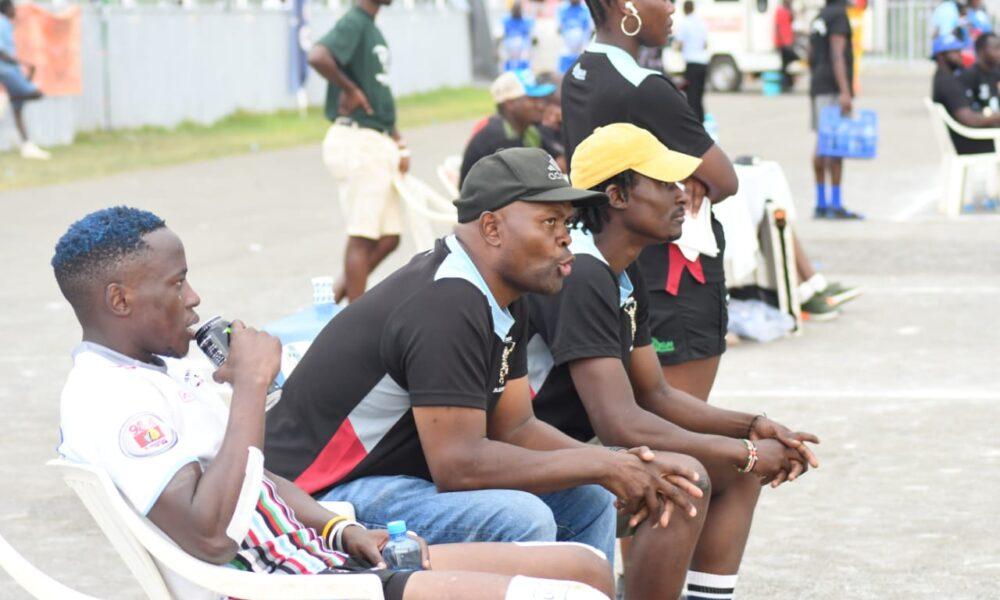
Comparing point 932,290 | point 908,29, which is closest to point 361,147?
point 932,290

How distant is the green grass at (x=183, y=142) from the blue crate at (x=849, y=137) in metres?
7.73

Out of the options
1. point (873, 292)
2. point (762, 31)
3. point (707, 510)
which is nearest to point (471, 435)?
point (707, 510)

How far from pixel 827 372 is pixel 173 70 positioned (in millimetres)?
17686

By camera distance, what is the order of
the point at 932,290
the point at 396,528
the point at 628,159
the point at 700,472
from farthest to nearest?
the point at 932,290 < the point at 628,159 < the point at 700,472 < the point at 396,528

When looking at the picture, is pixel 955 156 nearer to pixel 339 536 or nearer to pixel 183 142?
pixel 183 142

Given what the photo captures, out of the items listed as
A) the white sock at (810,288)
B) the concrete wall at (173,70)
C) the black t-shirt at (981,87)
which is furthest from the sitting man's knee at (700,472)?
the concrete wall at (173,70)

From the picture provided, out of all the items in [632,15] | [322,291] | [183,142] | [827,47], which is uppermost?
[632,15]

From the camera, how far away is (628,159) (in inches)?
180

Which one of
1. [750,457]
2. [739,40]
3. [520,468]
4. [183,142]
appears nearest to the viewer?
[520,468]

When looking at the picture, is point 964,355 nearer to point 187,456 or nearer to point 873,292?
point 873,292

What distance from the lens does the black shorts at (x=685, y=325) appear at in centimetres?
540

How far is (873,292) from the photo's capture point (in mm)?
10430

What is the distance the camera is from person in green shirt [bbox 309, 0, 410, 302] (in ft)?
30.6

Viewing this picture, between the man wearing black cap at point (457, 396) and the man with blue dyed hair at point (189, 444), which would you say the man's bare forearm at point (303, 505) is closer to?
the man with blue dyed hair at point (189, 444)
